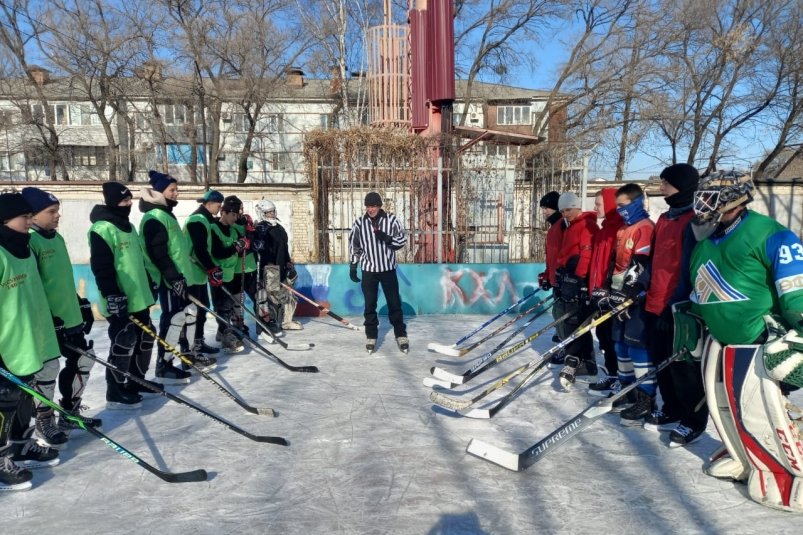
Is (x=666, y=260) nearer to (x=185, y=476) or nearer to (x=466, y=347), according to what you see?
(x=466, y=347)

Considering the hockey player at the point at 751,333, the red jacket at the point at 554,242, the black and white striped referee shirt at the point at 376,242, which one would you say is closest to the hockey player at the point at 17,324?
the black and white striped referee shirt at the point at 376,242

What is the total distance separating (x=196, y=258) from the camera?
5.99 metres

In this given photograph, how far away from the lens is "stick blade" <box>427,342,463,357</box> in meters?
6.48

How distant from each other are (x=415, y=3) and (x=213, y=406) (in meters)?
10.4

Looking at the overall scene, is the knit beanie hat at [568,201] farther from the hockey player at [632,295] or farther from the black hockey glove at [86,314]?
the black hockey glove at [86,314]

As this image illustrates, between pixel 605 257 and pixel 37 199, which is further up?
pixel 37 199

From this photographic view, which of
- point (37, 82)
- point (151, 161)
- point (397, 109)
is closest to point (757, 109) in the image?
point (397, 109)

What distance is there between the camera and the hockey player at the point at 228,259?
6.38 meters

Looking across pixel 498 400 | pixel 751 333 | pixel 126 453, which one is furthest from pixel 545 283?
pixel 126 453

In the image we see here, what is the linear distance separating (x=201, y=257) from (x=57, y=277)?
215 centimetres

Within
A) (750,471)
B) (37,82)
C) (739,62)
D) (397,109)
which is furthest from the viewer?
(37,82)

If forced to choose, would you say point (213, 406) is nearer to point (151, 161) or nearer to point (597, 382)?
point (597, 382)

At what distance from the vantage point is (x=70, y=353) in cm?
408

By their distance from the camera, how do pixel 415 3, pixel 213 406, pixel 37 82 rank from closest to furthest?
pixel 213 406 < pixel 415 3 < pixel 37 82
